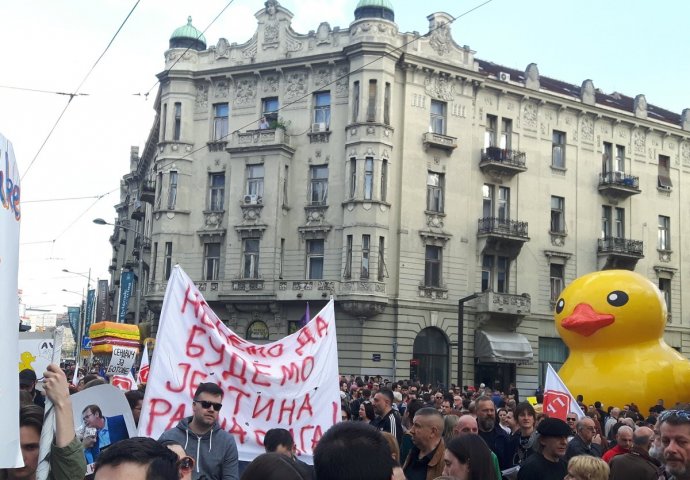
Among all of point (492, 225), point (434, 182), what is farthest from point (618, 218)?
point (434, 182)

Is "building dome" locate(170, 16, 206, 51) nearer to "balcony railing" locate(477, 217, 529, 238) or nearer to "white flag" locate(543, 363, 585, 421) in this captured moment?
"balcony railing" locate(477, 217, 529, 238)

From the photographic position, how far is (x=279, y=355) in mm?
7805

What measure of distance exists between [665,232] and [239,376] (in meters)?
40.4

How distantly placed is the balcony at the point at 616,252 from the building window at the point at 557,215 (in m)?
2.47

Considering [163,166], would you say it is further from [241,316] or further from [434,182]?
[434,182]

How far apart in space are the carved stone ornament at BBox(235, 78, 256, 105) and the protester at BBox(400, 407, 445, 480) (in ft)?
104

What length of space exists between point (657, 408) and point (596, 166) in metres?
26.9

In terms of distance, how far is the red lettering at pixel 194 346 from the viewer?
6.96 metres

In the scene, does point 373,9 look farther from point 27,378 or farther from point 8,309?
point 8,309

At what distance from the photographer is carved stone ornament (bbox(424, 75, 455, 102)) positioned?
35500 millimetres

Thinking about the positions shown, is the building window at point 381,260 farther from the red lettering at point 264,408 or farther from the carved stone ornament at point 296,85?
the red lettering at point 264,408

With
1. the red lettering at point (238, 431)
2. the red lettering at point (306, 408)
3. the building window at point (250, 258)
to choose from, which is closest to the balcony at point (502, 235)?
the building window at point (250, 258)

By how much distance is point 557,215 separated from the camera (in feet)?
129

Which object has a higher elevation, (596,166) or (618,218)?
(596,166)
